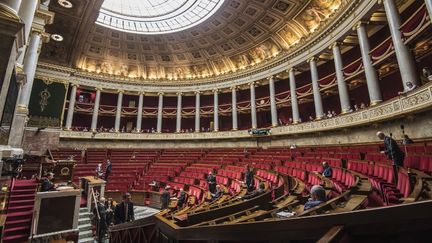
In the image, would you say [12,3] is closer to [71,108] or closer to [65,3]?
[65,3]

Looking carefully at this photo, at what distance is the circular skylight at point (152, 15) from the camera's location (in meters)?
18.9

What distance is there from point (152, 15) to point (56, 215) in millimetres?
18604

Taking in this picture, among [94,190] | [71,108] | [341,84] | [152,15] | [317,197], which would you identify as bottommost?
[94,190]

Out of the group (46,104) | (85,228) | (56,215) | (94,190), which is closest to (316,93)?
(94,190)

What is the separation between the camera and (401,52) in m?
8.38

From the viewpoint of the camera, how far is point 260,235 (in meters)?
1.69

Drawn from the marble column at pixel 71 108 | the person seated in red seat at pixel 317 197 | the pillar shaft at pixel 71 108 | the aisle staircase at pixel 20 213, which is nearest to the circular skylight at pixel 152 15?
the marble column at pixel 71 108

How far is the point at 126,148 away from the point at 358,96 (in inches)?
778

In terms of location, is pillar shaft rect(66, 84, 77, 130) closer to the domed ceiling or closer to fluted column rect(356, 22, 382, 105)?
the domed ceiling

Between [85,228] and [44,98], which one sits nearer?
[85,228]

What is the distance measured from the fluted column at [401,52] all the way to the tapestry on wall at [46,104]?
71.8 feet

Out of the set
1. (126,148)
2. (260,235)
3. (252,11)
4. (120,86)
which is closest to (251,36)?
(252,11)

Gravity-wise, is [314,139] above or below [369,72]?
below

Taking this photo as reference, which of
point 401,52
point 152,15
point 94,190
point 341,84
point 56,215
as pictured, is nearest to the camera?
point 56,215
